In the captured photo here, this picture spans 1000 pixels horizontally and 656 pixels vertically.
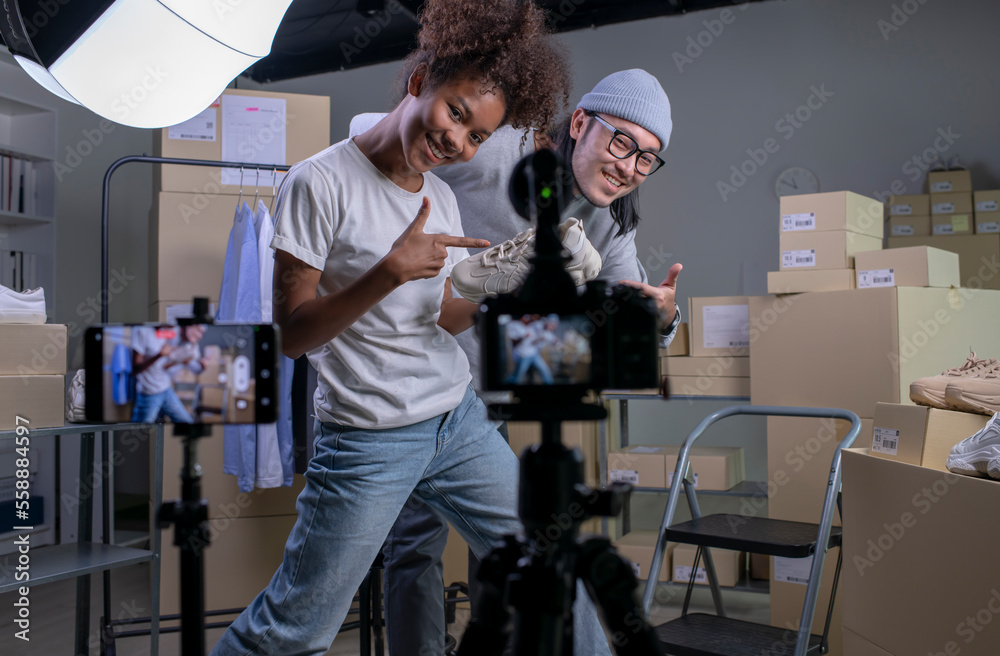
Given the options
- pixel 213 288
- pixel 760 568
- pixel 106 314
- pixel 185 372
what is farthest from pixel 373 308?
pixel 760 568

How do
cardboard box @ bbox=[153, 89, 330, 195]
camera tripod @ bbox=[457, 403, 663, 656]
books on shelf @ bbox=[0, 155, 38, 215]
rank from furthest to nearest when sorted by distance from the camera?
1. books on shelf @ bbox=[0, 155, 38, 215]
2. cardboard box @ bbox=[153, 89, 330, 195]
3. camera tripod @ bbox=[457, 403, 663, 656]

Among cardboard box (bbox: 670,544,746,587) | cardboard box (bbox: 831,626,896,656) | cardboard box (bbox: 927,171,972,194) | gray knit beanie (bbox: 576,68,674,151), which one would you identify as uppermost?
cardboard box (bbox: 927,171,972,194)

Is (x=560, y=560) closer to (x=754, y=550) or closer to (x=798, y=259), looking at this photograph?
(x=754, y=550)

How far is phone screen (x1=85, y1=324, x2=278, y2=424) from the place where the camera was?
67 cm

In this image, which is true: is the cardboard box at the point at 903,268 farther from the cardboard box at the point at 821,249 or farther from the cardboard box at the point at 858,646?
the cardboard box at the point at 858,646

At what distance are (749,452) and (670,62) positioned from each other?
216 centimetres

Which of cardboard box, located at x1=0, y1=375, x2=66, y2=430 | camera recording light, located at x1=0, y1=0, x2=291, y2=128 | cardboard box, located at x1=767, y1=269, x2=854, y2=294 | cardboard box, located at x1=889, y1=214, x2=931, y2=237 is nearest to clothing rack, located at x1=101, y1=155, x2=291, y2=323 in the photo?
cardboard box, located at x1=0, y1=375, x2=66, y2=430

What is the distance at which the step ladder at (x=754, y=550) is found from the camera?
5.93ft

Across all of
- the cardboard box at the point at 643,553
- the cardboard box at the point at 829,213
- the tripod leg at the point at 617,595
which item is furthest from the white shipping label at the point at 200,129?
the tripod leg at the point at 617,595

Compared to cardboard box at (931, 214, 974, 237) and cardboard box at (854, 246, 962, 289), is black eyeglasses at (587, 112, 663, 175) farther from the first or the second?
cardboard box at (931, 214, 974, 237)

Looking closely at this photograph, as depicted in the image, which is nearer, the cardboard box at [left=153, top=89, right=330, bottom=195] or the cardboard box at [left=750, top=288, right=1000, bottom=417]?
the cardboard box at [left=750, top=288, right=1000, bottom=417]

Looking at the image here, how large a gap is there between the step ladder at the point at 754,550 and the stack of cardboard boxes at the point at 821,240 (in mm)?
672

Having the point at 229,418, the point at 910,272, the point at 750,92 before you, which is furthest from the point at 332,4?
the point at 229,418

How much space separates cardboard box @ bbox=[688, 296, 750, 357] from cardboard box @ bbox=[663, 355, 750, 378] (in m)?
0.02
